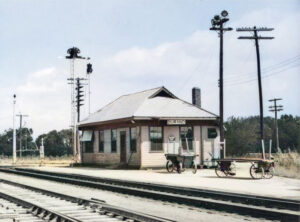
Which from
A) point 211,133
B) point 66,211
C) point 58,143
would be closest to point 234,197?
point 66,211

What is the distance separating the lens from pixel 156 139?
27578 mm

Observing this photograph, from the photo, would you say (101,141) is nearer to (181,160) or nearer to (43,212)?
(181,160)

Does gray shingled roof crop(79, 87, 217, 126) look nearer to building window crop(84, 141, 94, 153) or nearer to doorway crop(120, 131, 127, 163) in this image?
doorway crop(120, 131, 127, 163)

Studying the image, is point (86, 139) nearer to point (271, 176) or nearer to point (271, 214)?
point (271, 176)

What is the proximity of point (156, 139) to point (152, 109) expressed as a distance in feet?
6.71

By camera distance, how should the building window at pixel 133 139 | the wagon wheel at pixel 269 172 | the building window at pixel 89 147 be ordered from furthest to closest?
the building window at pixel 89 147, the building window at pixel 133 139, the wagon wheel at pixel 269 172

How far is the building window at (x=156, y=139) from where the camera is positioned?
89.9 ft

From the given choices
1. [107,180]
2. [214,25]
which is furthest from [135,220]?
[214,25]

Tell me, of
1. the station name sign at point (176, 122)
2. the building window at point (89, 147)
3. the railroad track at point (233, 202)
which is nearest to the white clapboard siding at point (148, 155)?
the station name sign at point (176, 122)

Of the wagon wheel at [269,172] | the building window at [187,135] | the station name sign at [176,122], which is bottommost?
the wagon wheel at [269,172]

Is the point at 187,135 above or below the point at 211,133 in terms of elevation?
below

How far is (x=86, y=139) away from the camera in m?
34.8

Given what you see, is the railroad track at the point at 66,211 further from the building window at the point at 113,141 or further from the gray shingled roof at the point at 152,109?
the building window at the point at 113,141

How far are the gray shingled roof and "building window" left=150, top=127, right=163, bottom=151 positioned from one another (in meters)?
0.98
